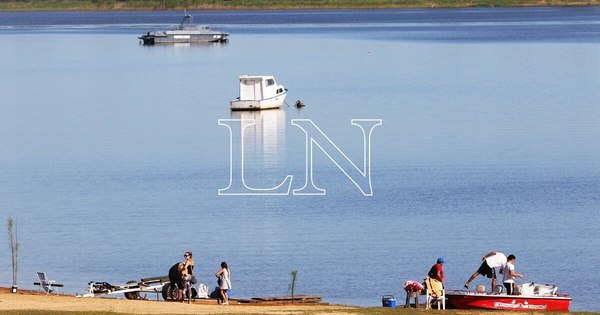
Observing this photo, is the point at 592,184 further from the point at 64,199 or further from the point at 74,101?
the point at 74,101

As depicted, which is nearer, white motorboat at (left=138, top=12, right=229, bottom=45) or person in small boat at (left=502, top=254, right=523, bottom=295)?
person in small boat at (left=502, top=254, right=523, bottom=295)

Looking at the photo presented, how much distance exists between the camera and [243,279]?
48.0m

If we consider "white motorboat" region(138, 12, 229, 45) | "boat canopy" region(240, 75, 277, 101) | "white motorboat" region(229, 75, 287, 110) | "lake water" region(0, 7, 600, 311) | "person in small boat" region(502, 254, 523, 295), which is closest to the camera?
"person in small boat" region(502, 254, 523, 295)

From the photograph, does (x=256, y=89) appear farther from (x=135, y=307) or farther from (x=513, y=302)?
(x=135, y=307)

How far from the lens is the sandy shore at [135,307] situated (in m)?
36.0

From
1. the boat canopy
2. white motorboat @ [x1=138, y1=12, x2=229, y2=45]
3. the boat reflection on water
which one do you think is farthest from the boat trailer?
white motorboat @ [x1=138, y1=12, x2=229, y2=45]

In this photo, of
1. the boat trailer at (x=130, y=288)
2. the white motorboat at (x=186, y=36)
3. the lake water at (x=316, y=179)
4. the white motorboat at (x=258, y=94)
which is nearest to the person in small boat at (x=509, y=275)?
the lake water at (x=316, y=179)

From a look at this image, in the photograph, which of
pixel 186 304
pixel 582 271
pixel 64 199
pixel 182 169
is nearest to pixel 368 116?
pixel 182 169

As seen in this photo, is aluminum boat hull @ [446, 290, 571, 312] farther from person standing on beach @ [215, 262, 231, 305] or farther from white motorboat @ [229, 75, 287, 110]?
white motorboat @ [229, 75, 287, 110]

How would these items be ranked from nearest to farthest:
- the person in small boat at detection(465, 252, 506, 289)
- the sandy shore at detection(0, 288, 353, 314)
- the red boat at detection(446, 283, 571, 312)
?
the sandy shore at detection(0, 288, 353, 314)
the red boat at detection(446, 283, 571, 312)
the person in small boat at detection(465, 252, 506, 289)

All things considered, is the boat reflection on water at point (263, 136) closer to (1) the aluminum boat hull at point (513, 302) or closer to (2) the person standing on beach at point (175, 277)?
(2) the person standing on beach at point (175, 277)

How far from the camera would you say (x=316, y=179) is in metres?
69.7

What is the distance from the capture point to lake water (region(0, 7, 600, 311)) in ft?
166

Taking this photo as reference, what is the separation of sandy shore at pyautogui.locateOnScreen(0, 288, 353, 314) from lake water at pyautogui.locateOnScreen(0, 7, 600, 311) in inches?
283
